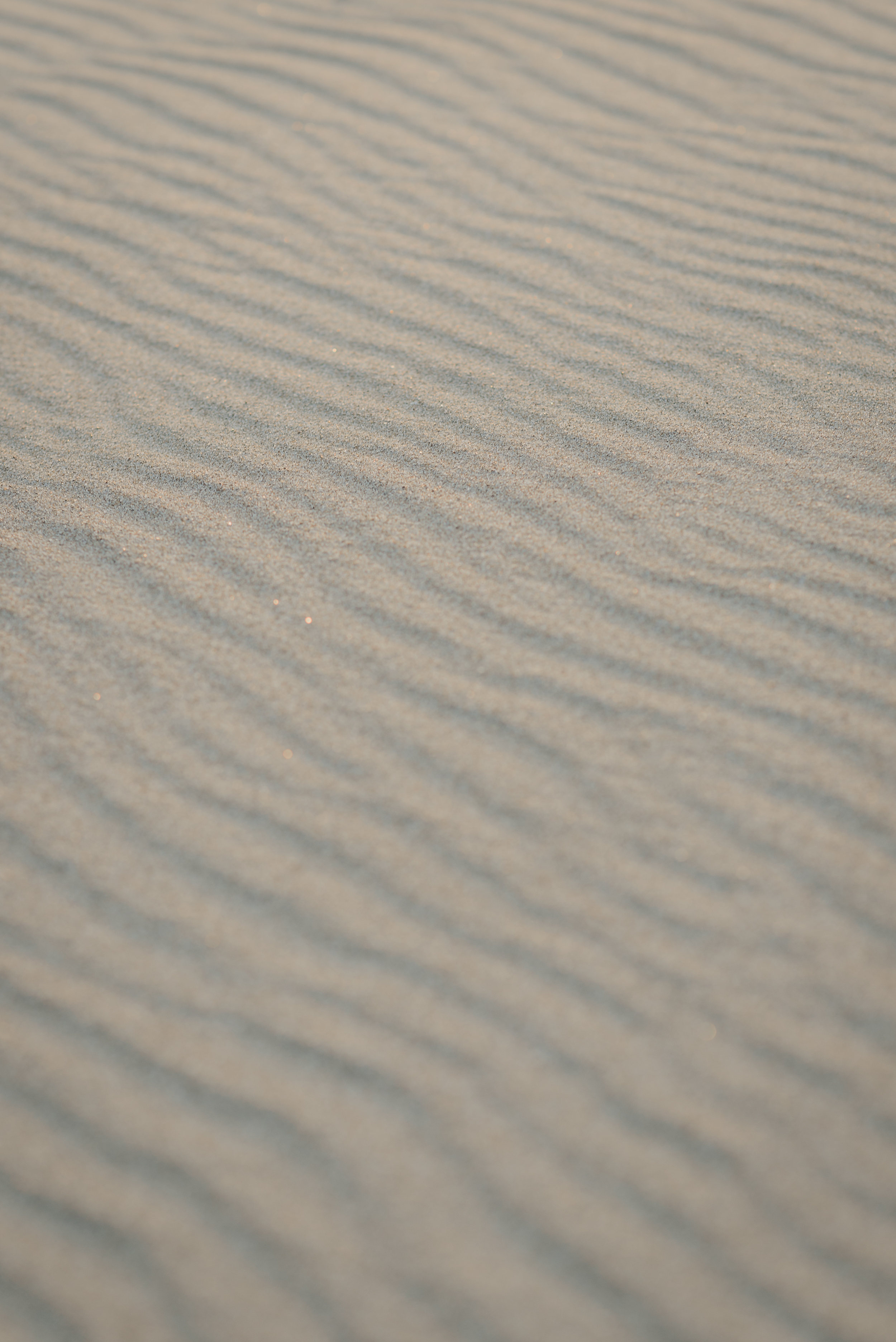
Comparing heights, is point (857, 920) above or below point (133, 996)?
above

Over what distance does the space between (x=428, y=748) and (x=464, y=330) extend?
54.0 inches

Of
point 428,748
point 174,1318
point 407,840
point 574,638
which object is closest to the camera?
point 174,1318

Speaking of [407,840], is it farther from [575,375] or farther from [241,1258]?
[575,375]

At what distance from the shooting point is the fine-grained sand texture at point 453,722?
1.40m

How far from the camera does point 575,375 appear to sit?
2.55 m

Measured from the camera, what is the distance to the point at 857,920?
5.40ft

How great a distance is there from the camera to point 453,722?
6.29 feet

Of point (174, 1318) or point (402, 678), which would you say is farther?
point (402, 678)

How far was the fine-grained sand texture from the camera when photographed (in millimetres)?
1403

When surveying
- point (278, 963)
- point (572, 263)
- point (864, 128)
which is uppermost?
point (864, 128)

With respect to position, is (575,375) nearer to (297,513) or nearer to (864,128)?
(297,513)

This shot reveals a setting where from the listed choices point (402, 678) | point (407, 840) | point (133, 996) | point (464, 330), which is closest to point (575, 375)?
point (464, 330)

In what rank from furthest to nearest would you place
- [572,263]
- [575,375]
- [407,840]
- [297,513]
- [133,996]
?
1. [572,263]
2. [575,375]
3. [297,513]
4. [407,840]
5. [133,996]

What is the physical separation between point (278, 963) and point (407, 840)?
12.5 inches
